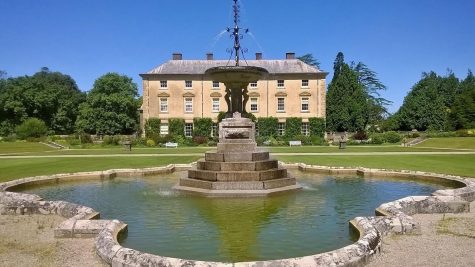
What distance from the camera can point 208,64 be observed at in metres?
57.2

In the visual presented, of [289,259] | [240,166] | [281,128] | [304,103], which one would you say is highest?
[304,103]

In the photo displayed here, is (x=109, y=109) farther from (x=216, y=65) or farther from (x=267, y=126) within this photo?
(x=267, y=126)

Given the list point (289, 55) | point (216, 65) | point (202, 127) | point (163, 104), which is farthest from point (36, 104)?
point (289, 55)

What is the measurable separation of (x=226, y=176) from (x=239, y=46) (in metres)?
5.74

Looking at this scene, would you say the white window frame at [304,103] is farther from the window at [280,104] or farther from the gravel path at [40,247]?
the gravel path at [40,247]

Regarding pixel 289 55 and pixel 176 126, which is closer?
pixel 176 126

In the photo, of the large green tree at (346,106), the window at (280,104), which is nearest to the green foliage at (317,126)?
the window at (280,104)

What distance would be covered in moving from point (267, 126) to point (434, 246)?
49.2 metres

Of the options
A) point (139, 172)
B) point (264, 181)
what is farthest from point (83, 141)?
point (264, 181)

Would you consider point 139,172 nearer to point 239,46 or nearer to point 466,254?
point 239,46

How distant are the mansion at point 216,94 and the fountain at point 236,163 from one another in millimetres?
40472

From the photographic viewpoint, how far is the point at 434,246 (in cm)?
663

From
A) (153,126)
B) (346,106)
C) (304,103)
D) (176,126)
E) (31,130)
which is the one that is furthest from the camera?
(346,106)

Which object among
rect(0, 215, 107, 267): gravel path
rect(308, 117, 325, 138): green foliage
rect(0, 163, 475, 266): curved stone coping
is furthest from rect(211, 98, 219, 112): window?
rect(0, 215, 107, 267): gravel path
